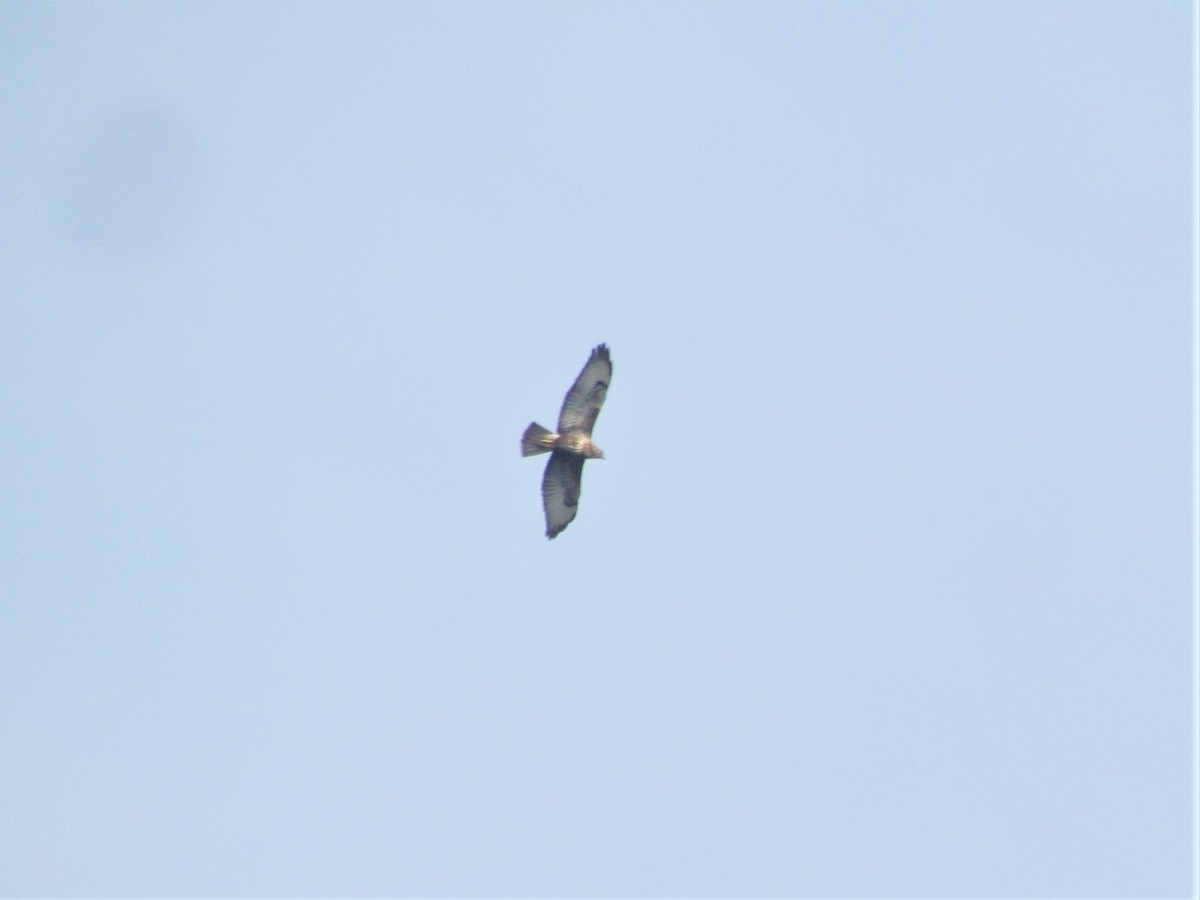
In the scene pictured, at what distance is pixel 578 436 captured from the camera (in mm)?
43469

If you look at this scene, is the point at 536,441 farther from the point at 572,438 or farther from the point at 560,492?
the point at 560,492

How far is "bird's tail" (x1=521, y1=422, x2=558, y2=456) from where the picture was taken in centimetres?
4309

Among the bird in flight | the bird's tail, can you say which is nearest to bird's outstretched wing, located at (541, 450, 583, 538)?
the bird in flight

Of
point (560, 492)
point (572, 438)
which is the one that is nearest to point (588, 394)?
point (572, 438)

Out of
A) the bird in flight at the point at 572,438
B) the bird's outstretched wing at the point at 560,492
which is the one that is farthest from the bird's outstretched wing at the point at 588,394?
the bird's outstretched wing at the point at 560,492

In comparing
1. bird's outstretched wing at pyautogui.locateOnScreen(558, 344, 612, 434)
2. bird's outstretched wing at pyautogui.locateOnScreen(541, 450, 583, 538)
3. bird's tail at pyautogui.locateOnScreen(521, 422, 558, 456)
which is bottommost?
bird's outstretched wing at pyautogui.locateOnScreen(541, 450, 583, 538)

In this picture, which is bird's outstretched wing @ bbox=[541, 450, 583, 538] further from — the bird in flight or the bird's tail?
the bird's tail

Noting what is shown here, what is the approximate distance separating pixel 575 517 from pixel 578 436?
6.01 ft

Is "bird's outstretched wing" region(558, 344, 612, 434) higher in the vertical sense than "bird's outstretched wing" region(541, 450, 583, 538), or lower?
higher

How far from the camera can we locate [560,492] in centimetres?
4431

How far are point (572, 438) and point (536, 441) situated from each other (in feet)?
2.30

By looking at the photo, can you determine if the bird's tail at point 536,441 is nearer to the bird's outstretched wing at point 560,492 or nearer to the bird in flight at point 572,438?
the bird in flight at point 572,438

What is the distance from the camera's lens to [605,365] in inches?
1700

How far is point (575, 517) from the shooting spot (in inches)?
1753
